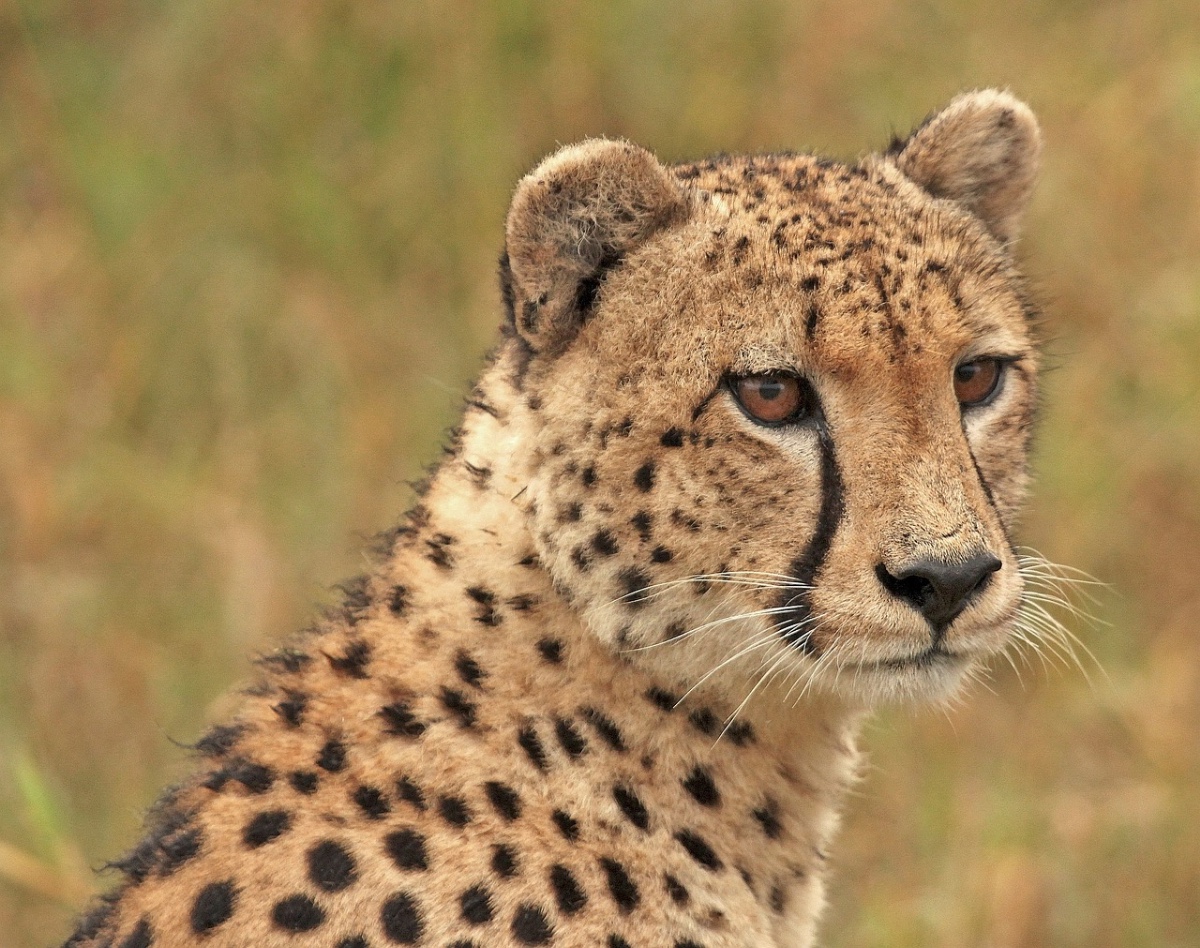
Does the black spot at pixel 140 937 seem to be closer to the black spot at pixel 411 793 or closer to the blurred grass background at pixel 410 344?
the black spot at pixel 411 793

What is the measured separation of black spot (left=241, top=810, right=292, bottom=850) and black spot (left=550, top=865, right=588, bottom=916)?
1.17 ft

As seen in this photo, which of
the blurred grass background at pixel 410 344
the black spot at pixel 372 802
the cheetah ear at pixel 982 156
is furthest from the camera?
the blurred grass background at pixel 410 344

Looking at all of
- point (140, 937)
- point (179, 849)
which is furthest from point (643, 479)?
point (140, 937)

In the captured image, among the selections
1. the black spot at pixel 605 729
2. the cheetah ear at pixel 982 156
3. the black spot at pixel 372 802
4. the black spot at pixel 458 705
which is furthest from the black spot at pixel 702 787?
the cheetah ear at pixel 982 156

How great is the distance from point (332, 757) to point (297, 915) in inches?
9.6

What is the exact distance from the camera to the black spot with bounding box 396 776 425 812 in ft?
8.11

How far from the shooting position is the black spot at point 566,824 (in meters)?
2.50

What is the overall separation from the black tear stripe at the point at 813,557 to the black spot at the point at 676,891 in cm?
36

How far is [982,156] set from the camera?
3.13 m

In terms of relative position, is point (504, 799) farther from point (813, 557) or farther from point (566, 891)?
point (813, 557)

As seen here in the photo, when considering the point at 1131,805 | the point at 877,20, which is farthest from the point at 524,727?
the point at 877,20

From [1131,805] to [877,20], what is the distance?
306cm

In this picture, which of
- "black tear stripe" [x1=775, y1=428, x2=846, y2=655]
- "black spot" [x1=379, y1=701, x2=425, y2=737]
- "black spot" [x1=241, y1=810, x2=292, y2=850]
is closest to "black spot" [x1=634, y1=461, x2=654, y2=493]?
"black tear stripe" [x1=775, y1=428, x2=846, y2=655]

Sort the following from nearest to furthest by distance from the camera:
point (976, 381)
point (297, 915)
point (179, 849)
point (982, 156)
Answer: point (297, 915)
point (179, 849)
point (976, 381)
point (982, 156)
